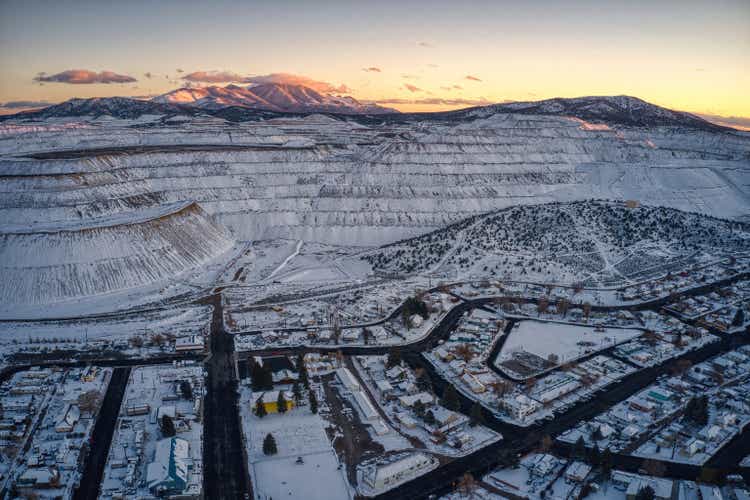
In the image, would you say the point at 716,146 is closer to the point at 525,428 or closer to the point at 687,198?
the point at 687,198

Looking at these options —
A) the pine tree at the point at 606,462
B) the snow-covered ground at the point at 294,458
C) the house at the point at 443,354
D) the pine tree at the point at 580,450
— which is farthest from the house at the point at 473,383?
the snow-covered ground at the point at 294,458

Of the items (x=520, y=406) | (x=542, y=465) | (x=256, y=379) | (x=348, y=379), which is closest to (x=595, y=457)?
(x=542, y=465)

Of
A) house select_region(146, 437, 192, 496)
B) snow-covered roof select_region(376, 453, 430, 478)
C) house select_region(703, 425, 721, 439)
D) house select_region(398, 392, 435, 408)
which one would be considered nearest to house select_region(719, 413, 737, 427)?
house select_region(703, 425, 721, 439)

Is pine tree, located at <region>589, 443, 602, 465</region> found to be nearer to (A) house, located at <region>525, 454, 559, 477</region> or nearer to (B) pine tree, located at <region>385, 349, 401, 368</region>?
(A) house, located at <region>525, 454, 559, 477</region>

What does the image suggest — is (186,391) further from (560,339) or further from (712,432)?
(712,432)

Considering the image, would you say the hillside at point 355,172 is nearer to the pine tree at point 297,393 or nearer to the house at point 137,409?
the house at point 137,409

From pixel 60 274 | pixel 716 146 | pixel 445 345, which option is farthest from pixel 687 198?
pixel 60 274
